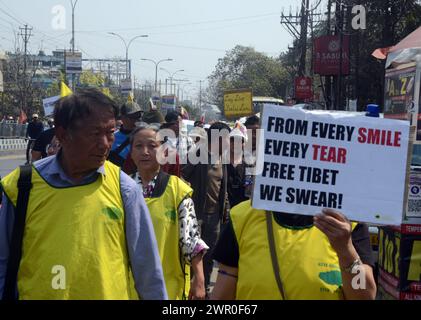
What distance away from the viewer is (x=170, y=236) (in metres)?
4.07

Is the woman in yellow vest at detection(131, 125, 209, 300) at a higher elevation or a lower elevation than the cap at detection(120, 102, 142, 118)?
lower

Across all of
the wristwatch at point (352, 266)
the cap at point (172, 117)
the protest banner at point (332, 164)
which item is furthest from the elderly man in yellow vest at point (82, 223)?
the cap at point (172, 117)

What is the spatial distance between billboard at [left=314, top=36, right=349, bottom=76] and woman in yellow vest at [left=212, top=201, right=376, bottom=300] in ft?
70.1

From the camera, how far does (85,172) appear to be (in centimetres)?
276

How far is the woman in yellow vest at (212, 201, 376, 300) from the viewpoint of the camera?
2615 millimetres

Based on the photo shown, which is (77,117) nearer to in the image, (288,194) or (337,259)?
(288,194)

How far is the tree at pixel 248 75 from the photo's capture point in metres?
81.2

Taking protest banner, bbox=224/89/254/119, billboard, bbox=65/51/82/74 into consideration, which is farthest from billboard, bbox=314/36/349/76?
billboard, bbox=65/51/82/74

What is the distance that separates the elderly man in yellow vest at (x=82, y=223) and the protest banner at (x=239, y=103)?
16.5 metres

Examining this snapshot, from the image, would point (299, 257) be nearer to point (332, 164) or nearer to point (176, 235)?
point (332, 164)

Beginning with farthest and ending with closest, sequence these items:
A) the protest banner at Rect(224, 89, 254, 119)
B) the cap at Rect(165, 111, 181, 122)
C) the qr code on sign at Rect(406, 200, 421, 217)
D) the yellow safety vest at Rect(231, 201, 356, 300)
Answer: the protest banner at Rect(224, 89, 254, 119), the cap at Rect(165, 111, 181, 122), the qr code on sign at Rect(406, 200, 421, 217), the yellow safety vest at Rect(231, 201, 356, 300)

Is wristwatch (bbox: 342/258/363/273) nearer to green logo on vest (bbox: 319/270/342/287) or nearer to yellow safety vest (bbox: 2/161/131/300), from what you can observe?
green logo on vest (bbox: 319/270/342/287)

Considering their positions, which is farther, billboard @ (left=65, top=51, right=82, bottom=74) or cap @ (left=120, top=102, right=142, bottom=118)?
billboard @ (left=65, top=51, right=82, bottom=74)

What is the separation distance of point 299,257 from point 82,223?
0.89m
